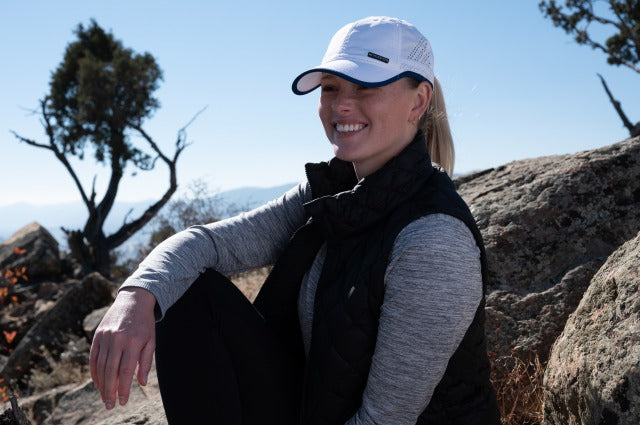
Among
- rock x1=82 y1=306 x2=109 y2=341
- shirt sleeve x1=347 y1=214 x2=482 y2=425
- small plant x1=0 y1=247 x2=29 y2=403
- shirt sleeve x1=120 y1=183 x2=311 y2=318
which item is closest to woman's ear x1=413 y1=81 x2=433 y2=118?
shirt sleeve x1=347 y1=214 x2=482 y2=425

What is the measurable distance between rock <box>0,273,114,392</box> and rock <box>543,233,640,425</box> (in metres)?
5.78

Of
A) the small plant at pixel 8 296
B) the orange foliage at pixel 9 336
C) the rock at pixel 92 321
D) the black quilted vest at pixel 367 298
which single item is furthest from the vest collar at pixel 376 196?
the orange foliage at pixel 9 336

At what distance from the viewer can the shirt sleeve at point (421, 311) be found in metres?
1.69

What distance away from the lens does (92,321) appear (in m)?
6.83

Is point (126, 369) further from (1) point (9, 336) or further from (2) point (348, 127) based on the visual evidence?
(1) point (9, 336)

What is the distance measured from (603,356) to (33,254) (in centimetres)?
1244

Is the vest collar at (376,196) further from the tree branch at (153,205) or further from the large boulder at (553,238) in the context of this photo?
the tree branch at (153,205)

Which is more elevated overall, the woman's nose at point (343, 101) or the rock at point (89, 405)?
the woman's nose at point (343, 101)

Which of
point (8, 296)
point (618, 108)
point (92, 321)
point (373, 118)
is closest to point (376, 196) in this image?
point (373, 118)

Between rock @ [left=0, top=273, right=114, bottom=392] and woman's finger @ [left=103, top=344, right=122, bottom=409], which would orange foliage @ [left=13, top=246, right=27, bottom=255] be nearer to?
rock @ [left=0, top=273, right=114, bottom=392]

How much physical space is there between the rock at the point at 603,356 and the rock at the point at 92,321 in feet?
17.6

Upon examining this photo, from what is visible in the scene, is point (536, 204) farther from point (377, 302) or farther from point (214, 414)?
point (214, 414)

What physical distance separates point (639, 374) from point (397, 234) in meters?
0.70

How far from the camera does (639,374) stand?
1.64m
